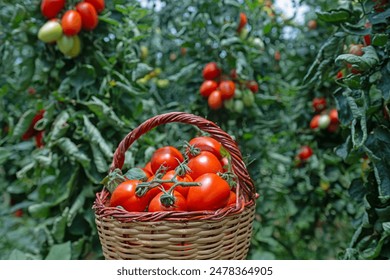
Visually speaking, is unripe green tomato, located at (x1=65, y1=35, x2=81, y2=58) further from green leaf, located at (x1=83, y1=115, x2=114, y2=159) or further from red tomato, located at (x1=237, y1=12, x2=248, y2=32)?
red tomato, located at (x1=237, y1=12, x2=248, y2=32)

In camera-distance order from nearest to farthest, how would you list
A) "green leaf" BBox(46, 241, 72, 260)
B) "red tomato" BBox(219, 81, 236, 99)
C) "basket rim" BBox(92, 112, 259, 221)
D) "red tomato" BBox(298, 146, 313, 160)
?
"basket rim" BBox(92, 112, 259, 221)
"green leaf" BBox(46, 241, 72, 260)
"red tomato" BBox(219, 81, 236, 99)
"red tomato" BBox(298, 146, 313, 160)

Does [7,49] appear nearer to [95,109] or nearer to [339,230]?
[95,109]

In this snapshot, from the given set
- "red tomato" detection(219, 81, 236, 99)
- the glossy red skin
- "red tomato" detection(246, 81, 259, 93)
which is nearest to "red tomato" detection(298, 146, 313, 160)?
"red tomato" detection(246, 81, 259, 93)

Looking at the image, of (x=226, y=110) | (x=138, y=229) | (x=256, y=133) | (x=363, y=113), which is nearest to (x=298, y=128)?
(x=256, y=133)

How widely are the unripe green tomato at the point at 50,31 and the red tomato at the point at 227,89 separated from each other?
57cm

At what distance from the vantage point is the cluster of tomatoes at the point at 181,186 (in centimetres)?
91

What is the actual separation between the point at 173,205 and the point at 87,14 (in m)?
0.77

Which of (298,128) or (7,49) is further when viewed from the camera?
(298,128)

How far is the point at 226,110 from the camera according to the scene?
1.86m

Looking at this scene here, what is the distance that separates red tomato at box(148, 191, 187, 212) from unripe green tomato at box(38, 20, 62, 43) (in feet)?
2.30

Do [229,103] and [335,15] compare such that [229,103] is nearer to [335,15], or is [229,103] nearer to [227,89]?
[227,89]

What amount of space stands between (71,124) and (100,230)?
2.11 feet

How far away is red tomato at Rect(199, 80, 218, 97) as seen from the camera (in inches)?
69.0

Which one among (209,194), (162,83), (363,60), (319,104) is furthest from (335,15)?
(162,83)
